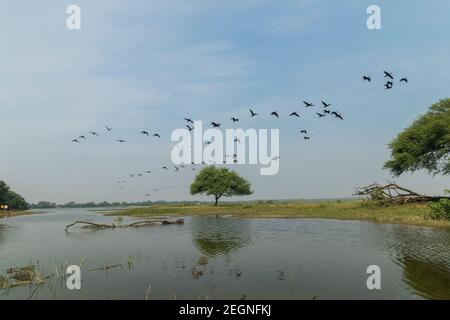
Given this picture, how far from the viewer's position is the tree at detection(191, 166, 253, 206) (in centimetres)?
12169

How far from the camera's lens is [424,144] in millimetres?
66312

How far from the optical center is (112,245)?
3338 centimetres

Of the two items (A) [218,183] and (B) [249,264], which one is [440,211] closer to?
(B) [249,264]

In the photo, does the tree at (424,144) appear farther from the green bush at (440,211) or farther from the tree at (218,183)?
the tree at (218,183)

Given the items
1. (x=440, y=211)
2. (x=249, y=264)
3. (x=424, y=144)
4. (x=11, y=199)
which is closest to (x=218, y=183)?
(x=424, y=144)

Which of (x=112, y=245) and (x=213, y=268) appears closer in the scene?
(x=213, y=268)

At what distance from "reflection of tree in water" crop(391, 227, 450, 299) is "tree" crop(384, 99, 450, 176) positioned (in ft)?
108

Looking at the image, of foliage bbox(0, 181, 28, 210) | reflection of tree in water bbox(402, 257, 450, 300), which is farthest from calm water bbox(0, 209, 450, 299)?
foliage bbox(0, 181, 28, 210)

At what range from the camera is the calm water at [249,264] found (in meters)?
17.3

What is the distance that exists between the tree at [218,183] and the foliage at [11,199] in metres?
66.7

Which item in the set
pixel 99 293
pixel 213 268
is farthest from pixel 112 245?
pixel 99 293
